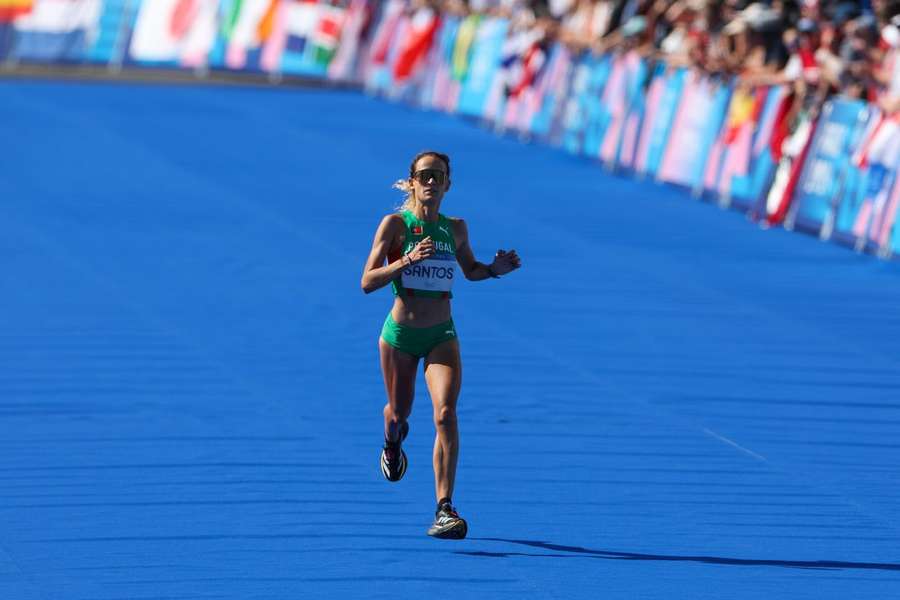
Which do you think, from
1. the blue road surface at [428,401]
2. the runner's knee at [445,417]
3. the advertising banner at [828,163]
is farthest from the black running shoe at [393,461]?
the advertising banner at [828,163]

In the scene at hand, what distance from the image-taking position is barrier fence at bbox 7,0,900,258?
18109 millimetres

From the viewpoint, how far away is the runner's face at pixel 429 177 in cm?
844

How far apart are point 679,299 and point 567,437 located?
15.7 feet

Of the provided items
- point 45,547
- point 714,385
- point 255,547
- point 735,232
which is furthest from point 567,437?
point 735,232

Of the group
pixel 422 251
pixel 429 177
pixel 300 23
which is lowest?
pixel 422 251

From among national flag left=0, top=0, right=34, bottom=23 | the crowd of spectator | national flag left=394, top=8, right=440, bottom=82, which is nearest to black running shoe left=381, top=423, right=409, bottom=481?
the crowd of spectator

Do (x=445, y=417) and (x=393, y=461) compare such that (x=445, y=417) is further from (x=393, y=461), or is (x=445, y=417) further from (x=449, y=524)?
(x=393, y=461)

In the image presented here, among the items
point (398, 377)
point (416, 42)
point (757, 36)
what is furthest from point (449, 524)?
point (416, 42)

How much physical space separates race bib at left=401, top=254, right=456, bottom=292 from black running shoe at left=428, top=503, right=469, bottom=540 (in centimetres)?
105

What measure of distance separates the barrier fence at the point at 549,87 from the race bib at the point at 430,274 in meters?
9.46

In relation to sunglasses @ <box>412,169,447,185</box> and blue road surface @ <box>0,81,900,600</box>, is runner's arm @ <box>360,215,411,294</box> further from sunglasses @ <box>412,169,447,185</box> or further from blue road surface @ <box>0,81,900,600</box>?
blue road surface @ <box>0,81,900,600</box>

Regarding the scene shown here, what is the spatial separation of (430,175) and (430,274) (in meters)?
0.48

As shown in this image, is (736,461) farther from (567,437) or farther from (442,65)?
(442,65)

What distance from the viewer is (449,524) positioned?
8.37m
